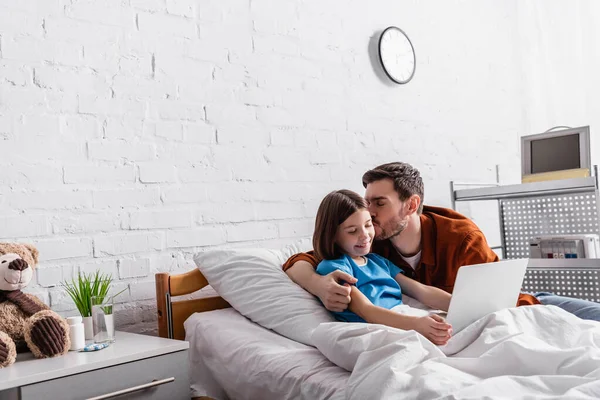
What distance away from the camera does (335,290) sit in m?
1.66

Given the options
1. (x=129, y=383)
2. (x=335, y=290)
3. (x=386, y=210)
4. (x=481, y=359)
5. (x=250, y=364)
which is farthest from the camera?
(x=386, y=210)

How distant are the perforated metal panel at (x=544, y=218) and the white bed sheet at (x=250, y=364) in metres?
1.56

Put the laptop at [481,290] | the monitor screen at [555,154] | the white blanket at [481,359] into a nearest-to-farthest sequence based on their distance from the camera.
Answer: the white blanket at [481,359], the laptop at [481,290], the monitor screen at [555,154]

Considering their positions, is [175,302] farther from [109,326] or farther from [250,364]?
[250,364]

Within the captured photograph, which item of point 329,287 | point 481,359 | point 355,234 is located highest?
point 355,234

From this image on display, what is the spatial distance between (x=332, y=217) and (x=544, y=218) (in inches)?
56.7

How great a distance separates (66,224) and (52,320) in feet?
1.25

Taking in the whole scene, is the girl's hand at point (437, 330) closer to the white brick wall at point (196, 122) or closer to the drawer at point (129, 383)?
the drawer at point (129, 383)

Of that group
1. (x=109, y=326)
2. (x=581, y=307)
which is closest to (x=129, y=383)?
(x=109, y=326)

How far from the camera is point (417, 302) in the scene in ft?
6.32

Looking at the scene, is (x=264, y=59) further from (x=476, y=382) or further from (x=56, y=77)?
(x=476, y=382)

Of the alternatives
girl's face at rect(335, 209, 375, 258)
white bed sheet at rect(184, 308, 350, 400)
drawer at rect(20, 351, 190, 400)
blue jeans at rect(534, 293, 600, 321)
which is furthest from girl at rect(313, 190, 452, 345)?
drawer at rect(20, 351, 190, 400)

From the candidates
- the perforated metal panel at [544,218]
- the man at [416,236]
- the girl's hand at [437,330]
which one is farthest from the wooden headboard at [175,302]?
the perforated metal panel at [544,218]

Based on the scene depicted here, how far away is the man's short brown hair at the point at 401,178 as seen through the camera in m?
2.04
